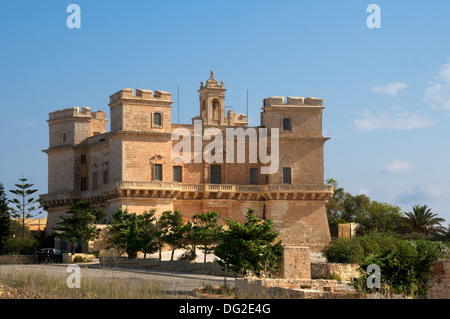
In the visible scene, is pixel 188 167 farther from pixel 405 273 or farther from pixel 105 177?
pixel 405 273

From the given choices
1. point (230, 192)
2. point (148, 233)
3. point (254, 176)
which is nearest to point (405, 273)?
point (148, 233)

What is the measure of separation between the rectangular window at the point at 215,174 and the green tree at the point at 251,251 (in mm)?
19826

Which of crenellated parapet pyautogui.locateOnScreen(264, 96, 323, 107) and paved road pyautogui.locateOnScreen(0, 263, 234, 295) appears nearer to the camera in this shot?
paved road pyautogui.locateOnScreen(0, 263, 234, 295)

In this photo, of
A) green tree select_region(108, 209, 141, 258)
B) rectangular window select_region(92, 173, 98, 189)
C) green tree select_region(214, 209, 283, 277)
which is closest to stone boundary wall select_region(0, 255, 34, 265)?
green tree select_region(108, 209, 141, 258)

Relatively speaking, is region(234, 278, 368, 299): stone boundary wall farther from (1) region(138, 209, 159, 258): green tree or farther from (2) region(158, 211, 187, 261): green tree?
(1) region(138, 209, 159, 258): green tree

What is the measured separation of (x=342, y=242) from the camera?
44188mm

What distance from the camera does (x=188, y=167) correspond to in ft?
182

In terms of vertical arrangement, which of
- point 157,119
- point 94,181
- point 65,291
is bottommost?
point 65,291

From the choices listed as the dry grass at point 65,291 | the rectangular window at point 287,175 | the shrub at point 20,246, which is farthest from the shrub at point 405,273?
the shrub at point 20,246

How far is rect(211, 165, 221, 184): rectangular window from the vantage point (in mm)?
56656

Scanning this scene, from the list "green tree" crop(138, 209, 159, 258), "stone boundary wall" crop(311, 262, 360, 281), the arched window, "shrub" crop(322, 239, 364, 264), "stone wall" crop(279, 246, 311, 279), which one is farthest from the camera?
the arched window

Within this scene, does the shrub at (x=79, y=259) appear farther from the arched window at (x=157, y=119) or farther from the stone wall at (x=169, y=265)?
the arched window at (x=157, y=119)

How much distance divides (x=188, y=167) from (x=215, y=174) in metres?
2.35

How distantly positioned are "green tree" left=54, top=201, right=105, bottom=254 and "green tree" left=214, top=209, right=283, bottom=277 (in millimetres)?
14916
